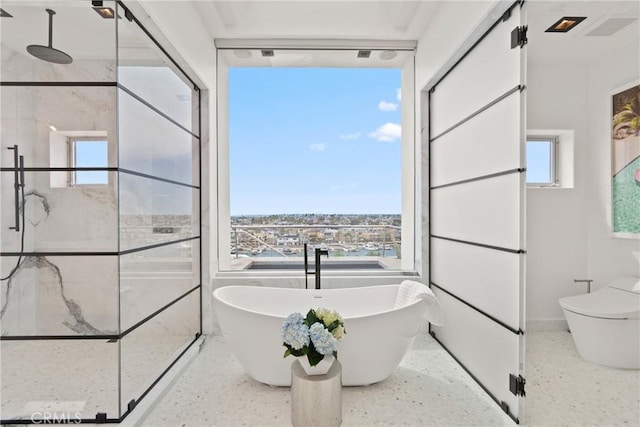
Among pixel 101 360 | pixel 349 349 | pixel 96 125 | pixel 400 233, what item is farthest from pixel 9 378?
pixel 400 233

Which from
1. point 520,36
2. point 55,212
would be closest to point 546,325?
point 520,36

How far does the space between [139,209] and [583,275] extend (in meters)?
3.97

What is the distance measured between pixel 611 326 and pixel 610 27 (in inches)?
90.4

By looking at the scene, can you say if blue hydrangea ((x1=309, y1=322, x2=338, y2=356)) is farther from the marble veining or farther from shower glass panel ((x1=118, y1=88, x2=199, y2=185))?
shower glass panel ((x1=118, y1=88, x2=199, y2=185))

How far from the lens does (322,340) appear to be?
5.28ft

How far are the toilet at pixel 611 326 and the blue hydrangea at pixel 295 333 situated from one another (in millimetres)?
2246

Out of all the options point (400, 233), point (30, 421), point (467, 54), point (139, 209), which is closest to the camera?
point (30, 421)

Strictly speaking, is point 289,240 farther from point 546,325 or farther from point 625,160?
point 625,160

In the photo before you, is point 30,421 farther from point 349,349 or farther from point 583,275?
point 583,275

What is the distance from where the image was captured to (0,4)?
69.6 inches

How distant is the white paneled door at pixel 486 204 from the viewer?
1.72 m

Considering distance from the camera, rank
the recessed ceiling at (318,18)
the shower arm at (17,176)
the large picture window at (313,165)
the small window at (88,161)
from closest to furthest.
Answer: the small window at (88,161) → the shower arm at (17,176) → the recessed ceiling at (318,18) → the large picture window at (313,165)

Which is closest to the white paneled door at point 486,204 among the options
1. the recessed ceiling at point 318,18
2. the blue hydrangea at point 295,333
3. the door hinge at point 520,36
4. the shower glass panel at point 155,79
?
the door hinge at point 520,36

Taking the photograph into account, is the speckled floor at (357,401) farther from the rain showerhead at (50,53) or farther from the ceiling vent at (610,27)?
the ceiling vent at (610,27)
